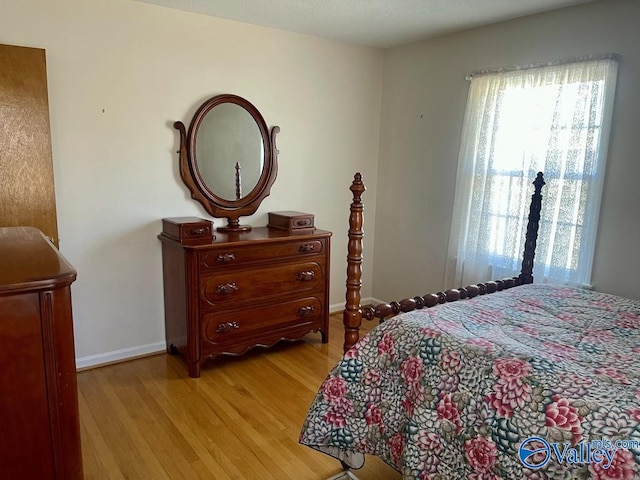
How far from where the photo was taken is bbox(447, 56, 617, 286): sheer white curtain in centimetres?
284

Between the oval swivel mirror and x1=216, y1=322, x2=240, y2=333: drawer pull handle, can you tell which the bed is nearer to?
x1=216, y1=322, x2=240, y2=333: drawer pull handle

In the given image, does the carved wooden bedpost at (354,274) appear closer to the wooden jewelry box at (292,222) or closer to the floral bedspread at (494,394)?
the floral bedspread at (494,394)

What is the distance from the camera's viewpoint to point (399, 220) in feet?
14.0

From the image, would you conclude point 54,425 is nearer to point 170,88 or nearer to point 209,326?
point 209,326

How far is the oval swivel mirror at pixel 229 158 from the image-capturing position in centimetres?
334

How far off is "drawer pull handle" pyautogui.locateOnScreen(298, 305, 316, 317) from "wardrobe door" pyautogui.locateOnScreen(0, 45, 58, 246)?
177cm

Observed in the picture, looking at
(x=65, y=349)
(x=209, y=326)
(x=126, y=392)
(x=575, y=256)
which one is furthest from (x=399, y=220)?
(x=65, y=349)

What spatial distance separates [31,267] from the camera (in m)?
1.33

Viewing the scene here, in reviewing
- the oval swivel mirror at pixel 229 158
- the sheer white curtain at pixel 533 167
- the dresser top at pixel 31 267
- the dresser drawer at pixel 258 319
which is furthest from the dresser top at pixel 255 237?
the dresser top at pixel 31 267

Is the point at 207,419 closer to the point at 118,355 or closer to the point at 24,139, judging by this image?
the point at 118,355

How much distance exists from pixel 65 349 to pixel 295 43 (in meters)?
3.12

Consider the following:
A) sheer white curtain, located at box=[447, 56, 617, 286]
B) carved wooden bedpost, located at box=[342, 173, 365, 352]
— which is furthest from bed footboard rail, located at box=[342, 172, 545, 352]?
sheer white curtain, located at box=[447, 56, 617, 286]

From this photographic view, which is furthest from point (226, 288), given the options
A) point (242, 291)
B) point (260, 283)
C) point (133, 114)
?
point (133, 114)

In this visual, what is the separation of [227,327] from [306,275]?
0.70 metres
